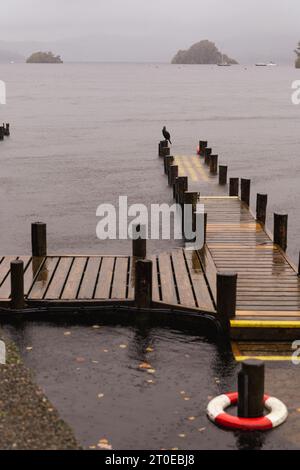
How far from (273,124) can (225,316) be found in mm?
62848

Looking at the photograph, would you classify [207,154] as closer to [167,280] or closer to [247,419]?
[167,280]

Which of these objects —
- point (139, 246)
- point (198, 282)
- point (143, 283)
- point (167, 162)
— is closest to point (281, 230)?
point (139, 246)

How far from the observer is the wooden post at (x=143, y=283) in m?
14.1

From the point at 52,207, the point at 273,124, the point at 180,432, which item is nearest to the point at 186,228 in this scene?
the point at 52,207

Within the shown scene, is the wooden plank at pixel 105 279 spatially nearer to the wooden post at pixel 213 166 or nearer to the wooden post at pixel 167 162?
the wooden post at pixel 213 166

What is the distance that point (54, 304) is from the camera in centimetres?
1465

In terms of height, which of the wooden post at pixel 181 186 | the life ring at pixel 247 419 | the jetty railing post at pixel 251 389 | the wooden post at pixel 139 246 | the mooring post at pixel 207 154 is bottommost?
the life ring at pixel 247 419

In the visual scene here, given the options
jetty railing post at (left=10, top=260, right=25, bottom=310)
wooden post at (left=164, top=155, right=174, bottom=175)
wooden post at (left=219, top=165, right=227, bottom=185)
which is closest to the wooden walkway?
jetty railing post at (left=10, top=260, right=25, bottom=310)

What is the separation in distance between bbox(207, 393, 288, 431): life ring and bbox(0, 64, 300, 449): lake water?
0.13 metres

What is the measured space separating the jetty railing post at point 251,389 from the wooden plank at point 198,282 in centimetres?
368

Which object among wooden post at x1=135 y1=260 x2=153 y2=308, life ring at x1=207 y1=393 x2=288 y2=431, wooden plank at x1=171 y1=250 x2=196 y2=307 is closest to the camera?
life ring at x1=207 y1=393 x2=288 y2=431

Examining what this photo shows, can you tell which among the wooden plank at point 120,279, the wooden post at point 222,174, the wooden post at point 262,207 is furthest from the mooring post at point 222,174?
the wooden plank at point 120,279

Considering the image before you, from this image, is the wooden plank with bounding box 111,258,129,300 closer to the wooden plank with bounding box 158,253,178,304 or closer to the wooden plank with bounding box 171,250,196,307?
the wooden plank with bounding box 158,253,178,304

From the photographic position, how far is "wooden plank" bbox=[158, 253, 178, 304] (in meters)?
14.7
